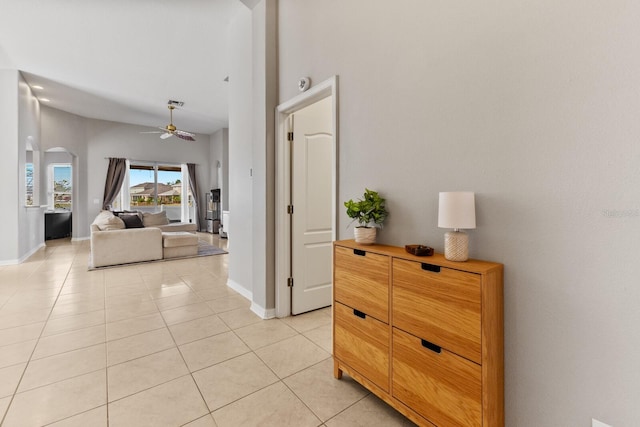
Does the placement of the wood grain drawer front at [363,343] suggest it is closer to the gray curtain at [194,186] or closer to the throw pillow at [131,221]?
the throw pillow at [131,221]

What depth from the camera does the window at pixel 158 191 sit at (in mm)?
9156

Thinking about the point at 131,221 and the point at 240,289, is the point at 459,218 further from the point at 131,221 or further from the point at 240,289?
the point at 131,221

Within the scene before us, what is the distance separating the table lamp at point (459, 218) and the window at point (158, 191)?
10.1 meters

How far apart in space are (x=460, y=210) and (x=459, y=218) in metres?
0.04

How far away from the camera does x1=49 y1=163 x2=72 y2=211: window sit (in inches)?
377

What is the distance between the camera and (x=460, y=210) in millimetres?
1338

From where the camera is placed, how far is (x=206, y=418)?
159 cm

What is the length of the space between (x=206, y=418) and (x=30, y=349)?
1.83 meters

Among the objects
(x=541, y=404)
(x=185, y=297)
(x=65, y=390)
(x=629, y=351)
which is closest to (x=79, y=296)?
(x=185, y=297)

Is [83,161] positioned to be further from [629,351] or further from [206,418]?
[629,351]

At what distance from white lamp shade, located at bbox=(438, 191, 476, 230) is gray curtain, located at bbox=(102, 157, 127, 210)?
979 centimetres

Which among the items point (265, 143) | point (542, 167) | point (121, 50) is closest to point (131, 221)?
point (121, 50)

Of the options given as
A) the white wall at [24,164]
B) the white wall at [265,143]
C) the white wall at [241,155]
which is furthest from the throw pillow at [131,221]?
the white wall at [265,143]

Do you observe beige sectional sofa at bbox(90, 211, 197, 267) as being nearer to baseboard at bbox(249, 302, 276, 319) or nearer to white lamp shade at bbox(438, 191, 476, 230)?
baseboard at bbox(249, 302, 276, 319)
